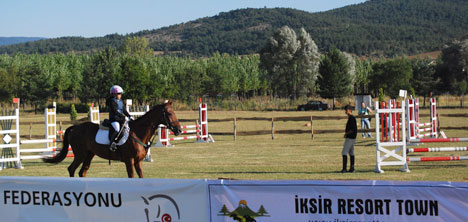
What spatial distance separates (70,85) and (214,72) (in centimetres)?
2340

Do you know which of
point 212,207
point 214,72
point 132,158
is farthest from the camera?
point 214,72

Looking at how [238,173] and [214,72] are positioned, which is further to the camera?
[214,72]

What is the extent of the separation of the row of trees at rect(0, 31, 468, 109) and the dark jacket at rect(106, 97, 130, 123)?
6129 centimetres

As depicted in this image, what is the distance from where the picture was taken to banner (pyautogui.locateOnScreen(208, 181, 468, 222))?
5.40 m

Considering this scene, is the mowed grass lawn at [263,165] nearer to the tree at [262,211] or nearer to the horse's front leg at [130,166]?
the horse's front leg at [130,166]

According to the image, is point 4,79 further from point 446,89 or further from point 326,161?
point 326,161

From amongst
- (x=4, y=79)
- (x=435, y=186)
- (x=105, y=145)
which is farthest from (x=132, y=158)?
(x=4, y=79)

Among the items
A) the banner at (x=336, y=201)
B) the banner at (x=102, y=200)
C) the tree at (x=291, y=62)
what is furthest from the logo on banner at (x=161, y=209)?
the tree at (x=291, y=62)

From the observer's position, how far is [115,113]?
12.4 meters

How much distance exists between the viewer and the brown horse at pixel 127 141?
1255cm

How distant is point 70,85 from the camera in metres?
90.0

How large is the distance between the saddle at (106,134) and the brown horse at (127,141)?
Answer: 0.10 metres

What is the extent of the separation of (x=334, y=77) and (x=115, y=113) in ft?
214

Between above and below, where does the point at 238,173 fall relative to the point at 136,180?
below
